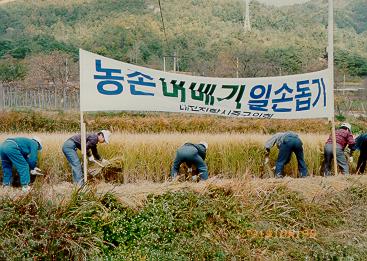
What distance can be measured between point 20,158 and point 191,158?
2.54 m

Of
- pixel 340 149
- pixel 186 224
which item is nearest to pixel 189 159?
pixel 186 224

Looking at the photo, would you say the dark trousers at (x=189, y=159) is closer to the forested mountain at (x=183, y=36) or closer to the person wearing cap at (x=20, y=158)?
the person wearing cap at (x=20, y=158)

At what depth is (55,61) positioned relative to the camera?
33438 millimetres

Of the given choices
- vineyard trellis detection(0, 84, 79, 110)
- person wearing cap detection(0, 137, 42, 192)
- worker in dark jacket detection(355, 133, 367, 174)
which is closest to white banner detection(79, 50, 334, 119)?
worker in dark jacket detection(355, 133, 367, 174)

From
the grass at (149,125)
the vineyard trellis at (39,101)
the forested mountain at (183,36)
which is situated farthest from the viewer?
the forested mountain at (183,36)

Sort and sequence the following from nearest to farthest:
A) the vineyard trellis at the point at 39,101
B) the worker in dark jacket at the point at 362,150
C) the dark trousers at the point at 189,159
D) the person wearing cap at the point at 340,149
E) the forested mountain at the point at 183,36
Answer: the dark trousers at the point at 189,159, the person wearing cap at the point at 340,149, the worker in dark jacket at the point at 362,150, the vineyard trellis at the point at 39,101, the forested mountain at the point at 183,36

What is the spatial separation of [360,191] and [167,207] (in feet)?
9.28

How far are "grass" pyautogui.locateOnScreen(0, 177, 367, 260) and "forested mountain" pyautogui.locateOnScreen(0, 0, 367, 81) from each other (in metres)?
29.1

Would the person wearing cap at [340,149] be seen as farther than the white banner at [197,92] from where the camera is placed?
Yes

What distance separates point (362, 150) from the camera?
8773 mm

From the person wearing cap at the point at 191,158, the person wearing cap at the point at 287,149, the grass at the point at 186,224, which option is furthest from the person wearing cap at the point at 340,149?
the person wearing cap at the point at 191,158

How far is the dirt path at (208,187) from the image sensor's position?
17.9 feet

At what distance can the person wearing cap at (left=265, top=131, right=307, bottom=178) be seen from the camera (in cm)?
809

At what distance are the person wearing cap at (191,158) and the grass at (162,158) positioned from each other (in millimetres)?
572
